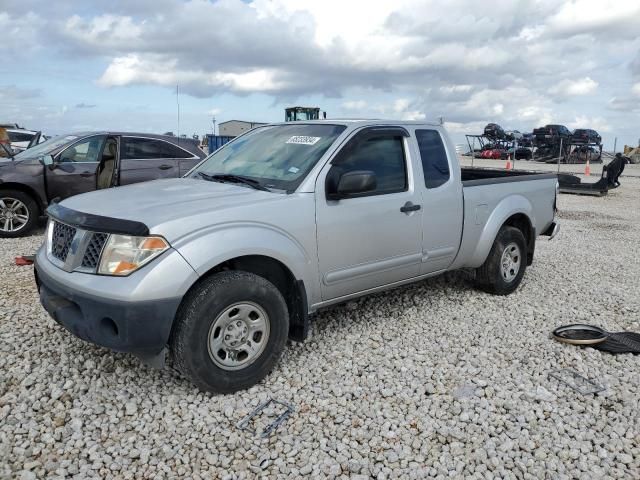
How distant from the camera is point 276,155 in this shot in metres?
4.03

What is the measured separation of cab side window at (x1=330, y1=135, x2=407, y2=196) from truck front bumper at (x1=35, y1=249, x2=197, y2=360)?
5.08ft

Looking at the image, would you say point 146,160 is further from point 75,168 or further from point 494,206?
point 494,206

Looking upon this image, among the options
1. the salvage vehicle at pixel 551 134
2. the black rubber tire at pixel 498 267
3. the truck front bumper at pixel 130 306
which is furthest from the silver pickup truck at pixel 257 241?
the salvage vehicle at pixel 551 134

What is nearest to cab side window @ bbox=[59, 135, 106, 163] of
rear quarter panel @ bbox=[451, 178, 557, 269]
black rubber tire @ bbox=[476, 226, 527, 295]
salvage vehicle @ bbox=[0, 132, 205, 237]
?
salvage vehicle @ bbox=[0, 132, 205, 237]

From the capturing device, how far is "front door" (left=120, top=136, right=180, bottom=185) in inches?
316

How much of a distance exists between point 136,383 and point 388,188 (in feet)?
7.84

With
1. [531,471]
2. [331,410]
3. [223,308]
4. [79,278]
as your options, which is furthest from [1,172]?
[531,471]

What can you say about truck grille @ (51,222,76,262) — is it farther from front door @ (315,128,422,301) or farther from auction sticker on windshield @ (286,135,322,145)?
auction sticker on windshield @ (286,135,322,145)

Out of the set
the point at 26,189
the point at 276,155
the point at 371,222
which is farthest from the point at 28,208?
the point at 371,222

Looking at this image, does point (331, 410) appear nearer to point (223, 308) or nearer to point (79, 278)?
point (223, 308)

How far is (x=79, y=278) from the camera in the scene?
117 inches

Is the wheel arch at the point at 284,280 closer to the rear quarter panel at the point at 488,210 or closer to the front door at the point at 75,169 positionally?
the rear quarter panel at the point at 488,210

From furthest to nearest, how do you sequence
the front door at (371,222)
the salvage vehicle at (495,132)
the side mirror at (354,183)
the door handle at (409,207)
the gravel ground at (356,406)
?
the salvage vehicle at (495,132) < the door handle at (409,207) < the front door at (371,222) < the side mirror at (354,183) < the gravel ground at (356,406)

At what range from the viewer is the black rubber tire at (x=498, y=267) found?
17.1 ft
